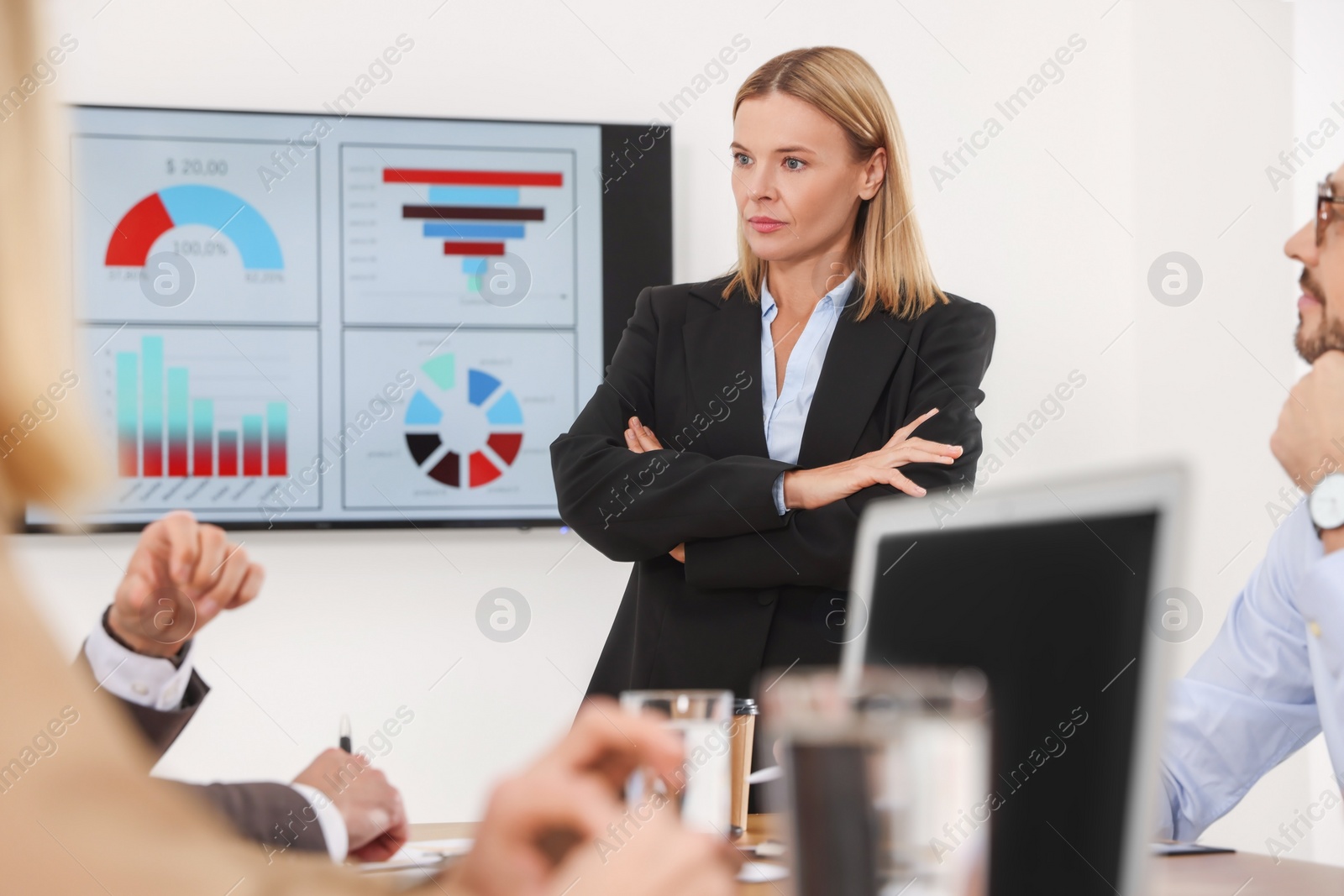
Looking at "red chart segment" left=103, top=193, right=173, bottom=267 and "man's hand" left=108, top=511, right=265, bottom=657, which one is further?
"red chart segment" left=103, top=193, right=173, bottom=267

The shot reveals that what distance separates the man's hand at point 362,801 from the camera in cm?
121

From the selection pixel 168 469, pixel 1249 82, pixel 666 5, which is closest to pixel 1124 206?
pixel 1249 82

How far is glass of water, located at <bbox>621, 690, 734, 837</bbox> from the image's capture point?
3.27ft

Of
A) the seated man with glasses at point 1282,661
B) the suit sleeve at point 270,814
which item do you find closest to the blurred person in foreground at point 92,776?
the suit sleeve at point 270,814

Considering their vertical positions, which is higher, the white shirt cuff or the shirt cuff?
the white shirt cuff

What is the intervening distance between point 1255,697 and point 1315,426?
439 mm

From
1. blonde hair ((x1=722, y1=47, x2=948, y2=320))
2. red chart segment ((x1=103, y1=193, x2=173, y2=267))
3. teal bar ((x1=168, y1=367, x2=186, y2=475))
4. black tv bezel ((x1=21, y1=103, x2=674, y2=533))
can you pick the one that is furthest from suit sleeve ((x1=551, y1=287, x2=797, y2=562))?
red chart segment ((x1=103, y1=193, x2=173, y2=267))

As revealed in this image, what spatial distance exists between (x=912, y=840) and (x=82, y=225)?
2.97 meters

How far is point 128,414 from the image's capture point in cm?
299

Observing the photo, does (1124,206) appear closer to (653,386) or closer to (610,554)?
(653,386)

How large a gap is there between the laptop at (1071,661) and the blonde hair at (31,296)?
515mm

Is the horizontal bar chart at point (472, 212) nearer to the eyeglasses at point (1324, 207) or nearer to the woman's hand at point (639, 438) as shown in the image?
the woman's hand at point (639, 438)

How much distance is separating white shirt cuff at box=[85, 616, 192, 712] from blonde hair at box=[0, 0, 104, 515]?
1.72 ft

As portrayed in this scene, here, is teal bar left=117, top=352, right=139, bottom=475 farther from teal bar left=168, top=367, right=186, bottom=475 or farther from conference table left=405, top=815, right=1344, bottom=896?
conference table left=405, top=815, right=1344, bottom=896
